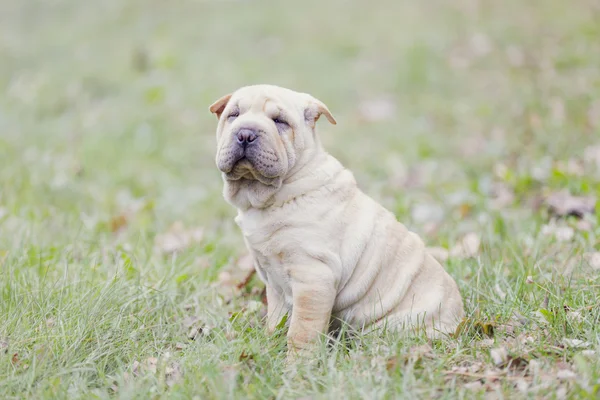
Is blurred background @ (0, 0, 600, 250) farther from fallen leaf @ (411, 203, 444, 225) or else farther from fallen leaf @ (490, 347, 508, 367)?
fallen leaf @ (490, 347, 508, 367)

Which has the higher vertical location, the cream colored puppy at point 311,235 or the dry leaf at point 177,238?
the cream colored puppy at point 311,235

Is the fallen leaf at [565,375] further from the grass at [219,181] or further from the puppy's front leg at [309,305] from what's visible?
the puppy's front leg at [309,305]

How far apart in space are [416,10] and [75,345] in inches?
343

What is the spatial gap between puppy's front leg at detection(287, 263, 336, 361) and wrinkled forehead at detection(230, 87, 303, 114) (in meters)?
0.74

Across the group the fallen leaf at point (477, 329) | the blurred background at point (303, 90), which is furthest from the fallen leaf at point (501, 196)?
the fallen leaf at point (477, 329)

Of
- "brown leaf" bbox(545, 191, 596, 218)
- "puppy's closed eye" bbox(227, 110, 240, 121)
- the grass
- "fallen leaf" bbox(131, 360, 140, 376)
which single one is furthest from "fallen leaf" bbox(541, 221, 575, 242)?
"fallen leaf" bbox(131, 360, 140, 376)

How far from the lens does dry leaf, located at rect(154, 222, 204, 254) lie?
172 inches

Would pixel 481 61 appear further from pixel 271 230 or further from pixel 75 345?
pixel 75 345

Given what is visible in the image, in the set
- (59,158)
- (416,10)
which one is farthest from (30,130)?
(416,10)

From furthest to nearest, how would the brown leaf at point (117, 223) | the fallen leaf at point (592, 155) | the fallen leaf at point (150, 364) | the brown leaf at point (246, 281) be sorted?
the fallen leaf at point (592, 155), the brown leaf at point (117, 223), the brown leaf at point (246, 281), the fallen leaf at point (150, 364)

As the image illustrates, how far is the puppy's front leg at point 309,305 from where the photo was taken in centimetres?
282

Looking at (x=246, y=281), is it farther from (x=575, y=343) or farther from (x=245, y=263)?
(x=575, y=343)

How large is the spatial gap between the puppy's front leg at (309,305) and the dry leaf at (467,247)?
→ 1439mm

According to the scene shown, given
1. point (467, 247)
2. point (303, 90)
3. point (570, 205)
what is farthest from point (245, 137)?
point (303, 90)
